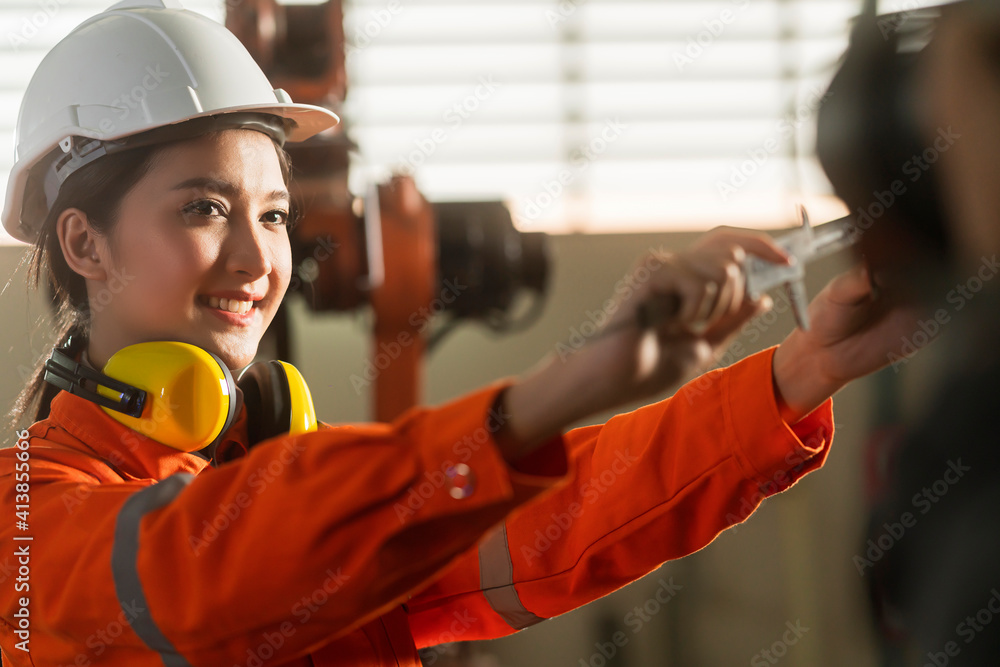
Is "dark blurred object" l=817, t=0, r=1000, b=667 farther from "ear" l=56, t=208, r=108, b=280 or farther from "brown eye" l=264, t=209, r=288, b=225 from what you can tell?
"ear" l=56, t=208, r=108, b=280

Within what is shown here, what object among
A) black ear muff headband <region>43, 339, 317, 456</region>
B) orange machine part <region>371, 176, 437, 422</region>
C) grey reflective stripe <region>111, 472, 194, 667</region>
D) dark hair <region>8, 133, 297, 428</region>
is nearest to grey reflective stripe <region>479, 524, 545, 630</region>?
black ear muff headband <region>43, 339, 317, 456</region>

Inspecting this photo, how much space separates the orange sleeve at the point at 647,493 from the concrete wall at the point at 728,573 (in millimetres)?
2431

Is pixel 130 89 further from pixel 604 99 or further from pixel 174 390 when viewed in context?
pixel 604 99

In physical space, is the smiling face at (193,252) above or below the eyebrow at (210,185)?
below

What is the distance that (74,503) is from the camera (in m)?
0.74

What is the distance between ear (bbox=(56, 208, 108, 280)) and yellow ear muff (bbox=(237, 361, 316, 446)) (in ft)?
0.77

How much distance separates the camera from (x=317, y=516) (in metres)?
0.59

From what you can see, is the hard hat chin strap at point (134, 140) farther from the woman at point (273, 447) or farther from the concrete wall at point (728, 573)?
the concrete wall at point (728, 573)

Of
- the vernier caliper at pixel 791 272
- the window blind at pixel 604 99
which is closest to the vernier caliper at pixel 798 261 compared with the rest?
the vernier caliper at pixel 791 272

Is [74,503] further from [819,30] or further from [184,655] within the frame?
[819,30]

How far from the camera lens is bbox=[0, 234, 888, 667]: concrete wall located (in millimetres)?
3484

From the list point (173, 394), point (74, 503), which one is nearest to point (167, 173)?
point (173, 394)

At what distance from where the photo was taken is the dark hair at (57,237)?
981 millimetres

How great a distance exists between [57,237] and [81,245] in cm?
6
